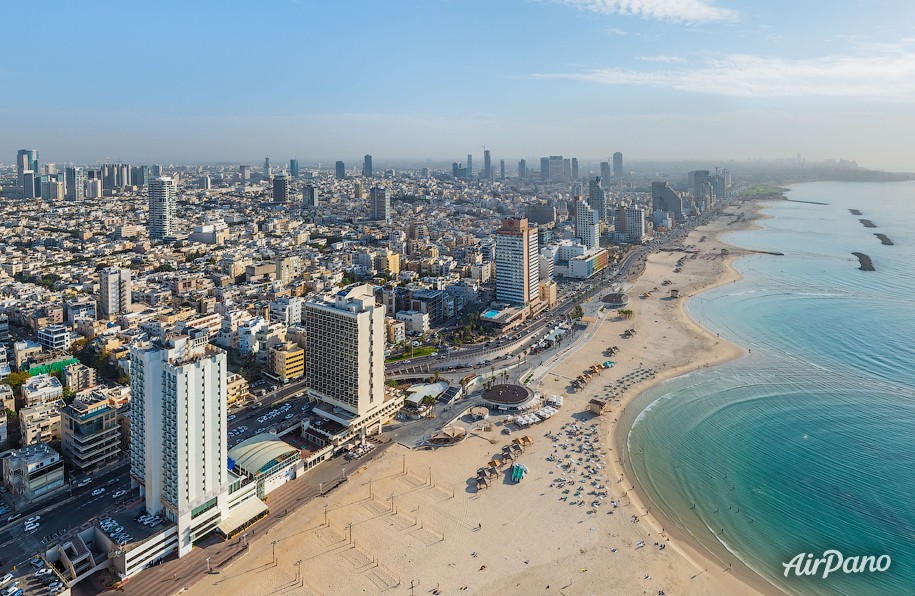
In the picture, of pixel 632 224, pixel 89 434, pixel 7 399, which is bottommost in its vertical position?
pixel 89 434

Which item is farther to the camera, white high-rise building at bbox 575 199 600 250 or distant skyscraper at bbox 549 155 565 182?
distant skyscraper at bbox 549 155 565 182

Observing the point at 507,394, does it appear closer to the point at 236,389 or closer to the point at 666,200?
the point at 236,389

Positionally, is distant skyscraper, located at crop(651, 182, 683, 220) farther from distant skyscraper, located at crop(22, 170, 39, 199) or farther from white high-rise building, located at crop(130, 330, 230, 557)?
distant skyscraper, located at crop(22, 170, 39, 199)

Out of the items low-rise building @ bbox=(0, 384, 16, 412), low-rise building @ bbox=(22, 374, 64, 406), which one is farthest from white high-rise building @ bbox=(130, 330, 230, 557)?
low-rise building @ bbox=(22, 374, 64, 406)

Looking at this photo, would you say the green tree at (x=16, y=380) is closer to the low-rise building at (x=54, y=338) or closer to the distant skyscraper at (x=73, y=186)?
the low-rise building at (x=54, y=338)

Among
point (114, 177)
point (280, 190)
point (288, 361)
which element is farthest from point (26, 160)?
point (288, 361)
